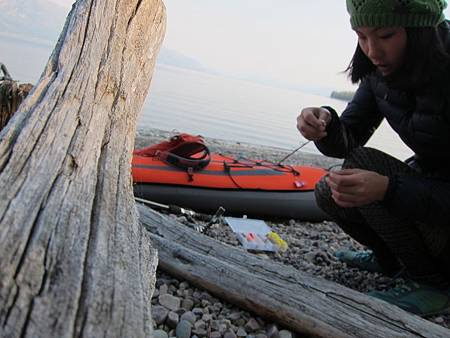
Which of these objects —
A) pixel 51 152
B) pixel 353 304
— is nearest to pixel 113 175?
pixel 51 152

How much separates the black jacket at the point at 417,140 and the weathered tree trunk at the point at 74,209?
117 cm

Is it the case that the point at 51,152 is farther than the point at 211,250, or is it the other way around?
the point at 211,250

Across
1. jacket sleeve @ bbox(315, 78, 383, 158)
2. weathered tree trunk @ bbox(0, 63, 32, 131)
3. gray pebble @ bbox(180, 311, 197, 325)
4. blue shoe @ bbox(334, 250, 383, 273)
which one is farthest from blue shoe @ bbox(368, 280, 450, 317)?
weathered tree trunk @ bbox(0, 63, 32, 131)

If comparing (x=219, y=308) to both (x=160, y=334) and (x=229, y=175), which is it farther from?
(x=229, y=175)

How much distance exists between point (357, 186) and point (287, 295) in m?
0.54

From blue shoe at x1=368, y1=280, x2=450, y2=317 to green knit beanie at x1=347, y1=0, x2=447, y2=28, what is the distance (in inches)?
47.0

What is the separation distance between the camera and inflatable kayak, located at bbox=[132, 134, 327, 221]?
3719mm

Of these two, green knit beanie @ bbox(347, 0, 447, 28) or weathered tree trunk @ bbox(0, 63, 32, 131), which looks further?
weathered tree trunk @ bbox(0, 63, 32, 131)

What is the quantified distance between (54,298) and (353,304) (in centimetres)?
139

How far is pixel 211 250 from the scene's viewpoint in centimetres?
221

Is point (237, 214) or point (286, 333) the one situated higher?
point (286, 333)

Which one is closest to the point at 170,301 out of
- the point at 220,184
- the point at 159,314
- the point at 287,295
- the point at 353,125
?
the point at 159,314

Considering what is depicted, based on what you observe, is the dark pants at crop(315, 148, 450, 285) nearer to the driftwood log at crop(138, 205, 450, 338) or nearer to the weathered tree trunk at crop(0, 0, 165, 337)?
the driftwood log at crop(138, 205, 450, 338)

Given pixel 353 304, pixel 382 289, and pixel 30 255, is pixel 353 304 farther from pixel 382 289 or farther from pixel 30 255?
pixel 30 255
